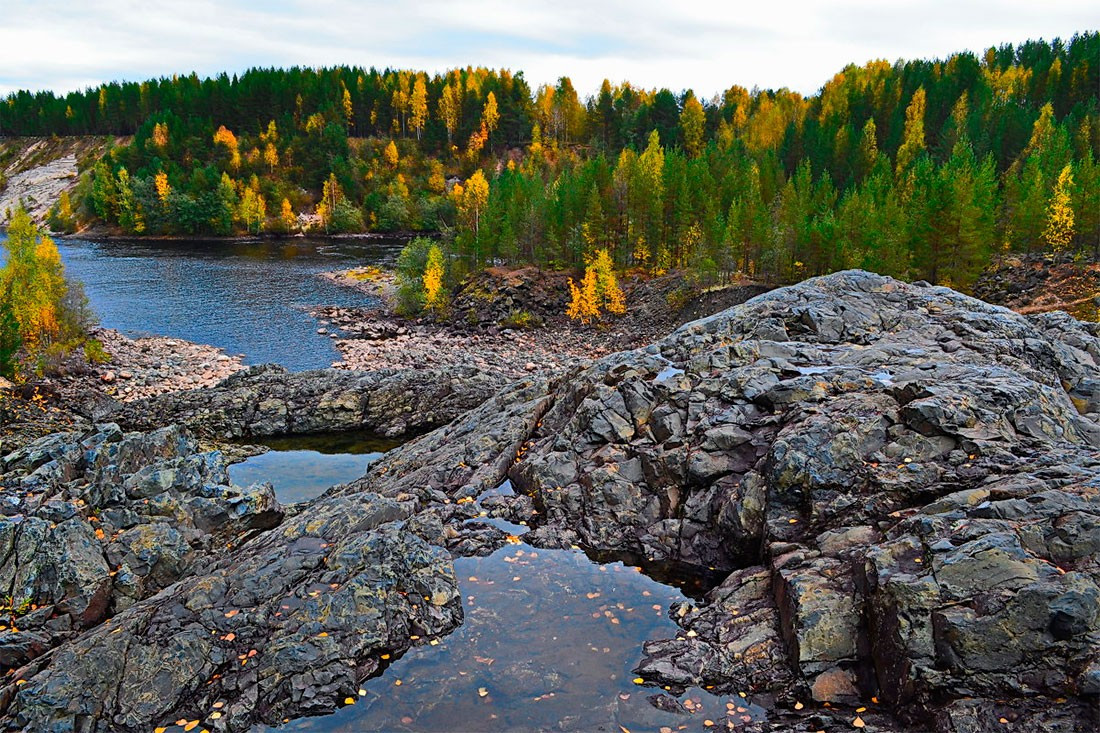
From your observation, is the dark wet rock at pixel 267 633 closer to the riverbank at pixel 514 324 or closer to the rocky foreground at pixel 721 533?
the rocky foreground at pixel 721 533

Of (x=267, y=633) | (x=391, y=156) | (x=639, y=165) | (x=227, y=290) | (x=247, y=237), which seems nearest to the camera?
(x=267, y=633)

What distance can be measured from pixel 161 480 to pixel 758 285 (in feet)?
201

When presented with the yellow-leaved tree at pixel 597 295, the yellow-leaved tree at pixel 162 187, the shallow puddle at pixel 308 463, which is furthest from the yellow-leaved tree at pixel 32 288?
the yellow-leaved tree at pixel 162 187

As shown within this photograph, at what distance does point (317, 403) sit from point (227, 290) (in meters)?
53.6

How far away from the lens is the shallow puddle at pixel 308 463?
33.8 meters

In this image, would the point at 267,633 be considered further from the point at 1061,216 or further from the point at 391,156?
the point at 391,156

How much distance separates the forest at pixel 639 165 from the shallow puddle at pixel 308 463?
143 ft

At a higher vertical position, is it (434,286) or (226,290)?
(434,286)

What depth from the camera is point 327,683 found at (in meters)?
13.9

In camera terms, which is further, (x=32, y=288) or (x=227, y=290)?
(x=227, y=290)

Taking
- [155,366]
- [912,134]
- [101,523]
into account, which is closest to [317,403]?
[155,366]

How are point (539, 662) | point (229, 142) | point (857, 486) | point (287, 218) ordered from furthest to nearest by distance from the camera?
point (229, 142) → point (287, 218) → point (857, 486) → point (539, 662)

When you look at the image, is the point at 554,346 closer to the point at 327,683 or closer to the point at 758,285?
the point at 758,285

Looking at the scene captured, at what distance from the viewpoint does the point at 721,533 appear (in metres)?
18.5
